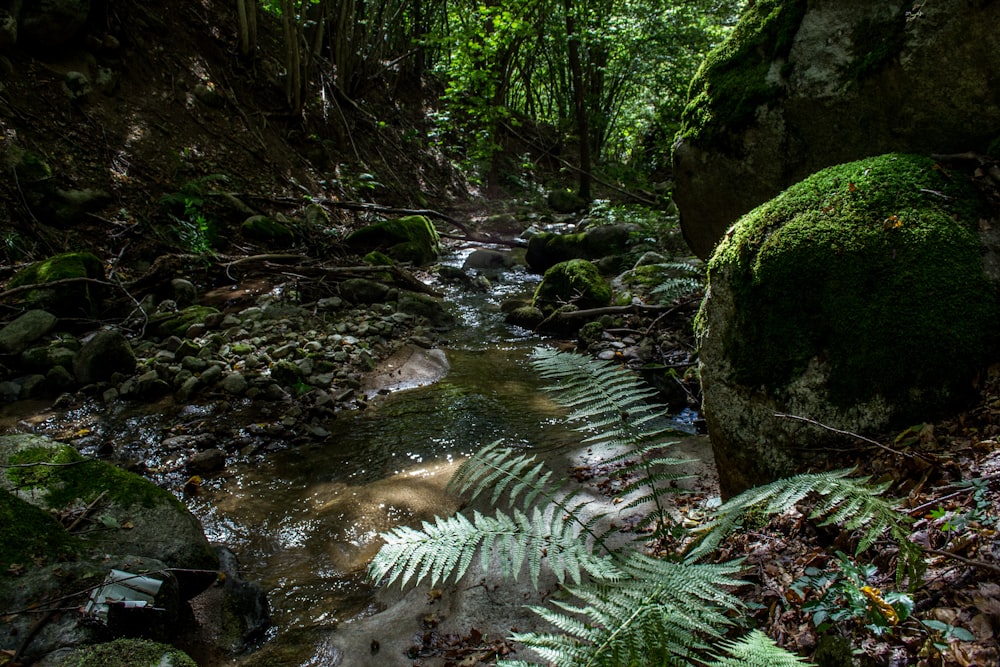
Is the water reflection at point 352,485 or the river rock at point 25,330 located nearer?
the water reflection at point 352,485

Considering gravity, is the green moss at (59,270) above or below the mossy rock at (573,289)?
above

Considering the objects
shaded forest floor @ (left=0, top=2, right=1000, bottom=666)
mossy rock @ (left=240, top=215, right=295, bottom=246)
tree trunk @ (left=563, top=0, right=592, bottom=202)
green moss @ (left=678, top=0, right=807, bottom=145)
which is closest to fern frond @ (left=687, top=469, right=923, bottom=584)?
shaded forest floor @ (left=0, top=2, right=1000, bottom=666)

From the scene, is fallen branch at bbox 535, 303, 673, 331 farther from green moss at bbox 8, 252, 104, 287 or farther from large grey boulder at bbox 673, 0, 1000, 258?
green moss at bbox 8, 252, 104, 287

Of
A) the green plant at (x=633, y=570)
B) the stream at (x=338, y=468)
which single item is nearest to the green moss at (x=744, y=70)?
the stream at (x=338, y=468)

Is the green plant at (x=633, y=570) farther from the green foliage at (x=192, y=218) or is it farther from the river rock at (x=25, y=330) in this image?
the green foliage at (x=192, y=218)

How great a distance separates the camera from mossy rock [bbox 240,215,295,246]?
926 cm

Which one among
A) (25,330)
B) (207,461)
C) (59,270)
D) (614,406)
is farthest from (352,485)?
(59,270)

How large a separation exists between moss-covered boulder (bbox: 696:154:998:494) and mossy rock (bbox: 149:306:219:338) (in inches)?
240

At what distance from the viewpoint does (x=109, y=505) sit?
2.95 m

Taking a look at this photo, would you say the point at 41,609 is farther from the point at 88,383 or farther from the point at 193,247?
the point at 193,247

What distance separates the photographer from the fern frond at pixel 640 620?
1.33 m

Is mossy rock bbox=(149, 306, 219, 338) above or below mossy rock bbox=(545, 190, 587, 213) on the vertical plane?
below

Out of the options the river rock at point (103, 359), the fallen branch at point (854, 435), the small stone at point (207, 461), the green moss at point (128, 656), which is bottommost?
the small stone at point (207, 461)

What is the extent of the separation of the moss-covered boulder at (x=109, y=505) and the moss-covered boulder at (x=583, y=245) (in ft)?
27.1
